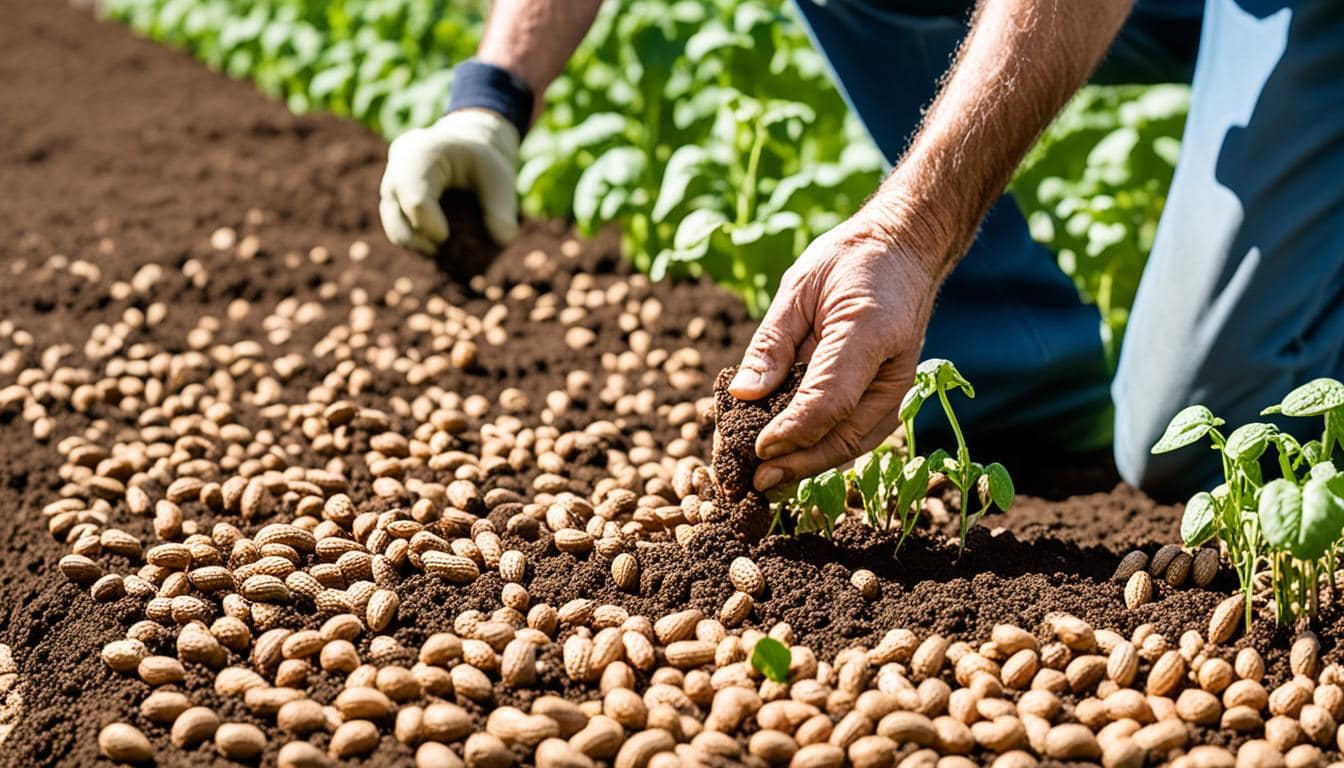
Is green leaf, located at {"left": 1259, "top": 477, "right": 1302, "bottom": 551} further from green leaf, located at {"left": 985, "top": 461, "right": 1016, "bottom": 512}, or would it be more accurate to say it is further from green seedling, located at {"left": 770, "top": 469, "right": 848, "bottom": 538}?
green seedling, located at {"left": 770, "top": 469, "right": 848, "bottom": 538}

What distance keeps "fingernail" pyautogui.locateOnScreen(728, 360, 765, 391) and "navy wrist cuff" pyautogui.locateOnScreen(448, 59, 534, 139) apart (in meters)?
1.31

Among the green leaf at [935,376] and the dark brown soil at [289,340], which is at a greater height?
the green leaf at [935,376]

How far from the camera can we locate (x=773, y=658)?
207cm

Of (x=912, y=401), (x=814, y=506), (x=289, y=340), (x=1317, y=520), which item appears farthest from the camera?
(x=289, y=340)

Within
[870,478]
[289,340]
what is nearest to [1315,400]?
[870,478]

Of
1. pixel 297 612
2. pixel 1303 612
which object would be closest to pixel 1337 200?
pixel 1303 612

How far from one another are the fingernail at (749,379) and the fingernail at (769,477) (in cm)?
14

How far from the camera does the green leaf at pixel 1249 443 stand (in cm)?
215

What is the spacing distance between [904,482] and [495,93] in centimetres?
156

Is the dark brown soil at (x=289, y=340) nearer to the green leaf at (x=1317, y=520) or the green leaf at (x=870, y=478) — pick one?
the green leaf at (x=870, y=478)

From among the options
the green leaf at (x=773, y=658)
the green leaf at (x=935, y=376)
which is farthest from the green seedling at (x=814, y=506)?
the green leaf at (x=773, y=658)

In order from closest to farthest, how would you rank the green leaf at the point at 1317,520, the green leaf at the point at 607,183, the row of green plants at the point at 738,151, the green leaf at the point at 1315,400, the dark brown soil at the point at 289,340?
the green leaf at the point at 1317,520, the green leaf at the point at 1315,400, the dark brown soil at the point at 289,340, the row of green plants at the point at 738,151, the green leaf at the point at 607,183

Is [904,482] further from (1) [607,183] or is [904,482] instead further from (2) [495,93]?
(1) [607,183]

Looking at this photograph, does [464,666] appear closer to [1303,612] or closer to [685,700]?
[685,700]
